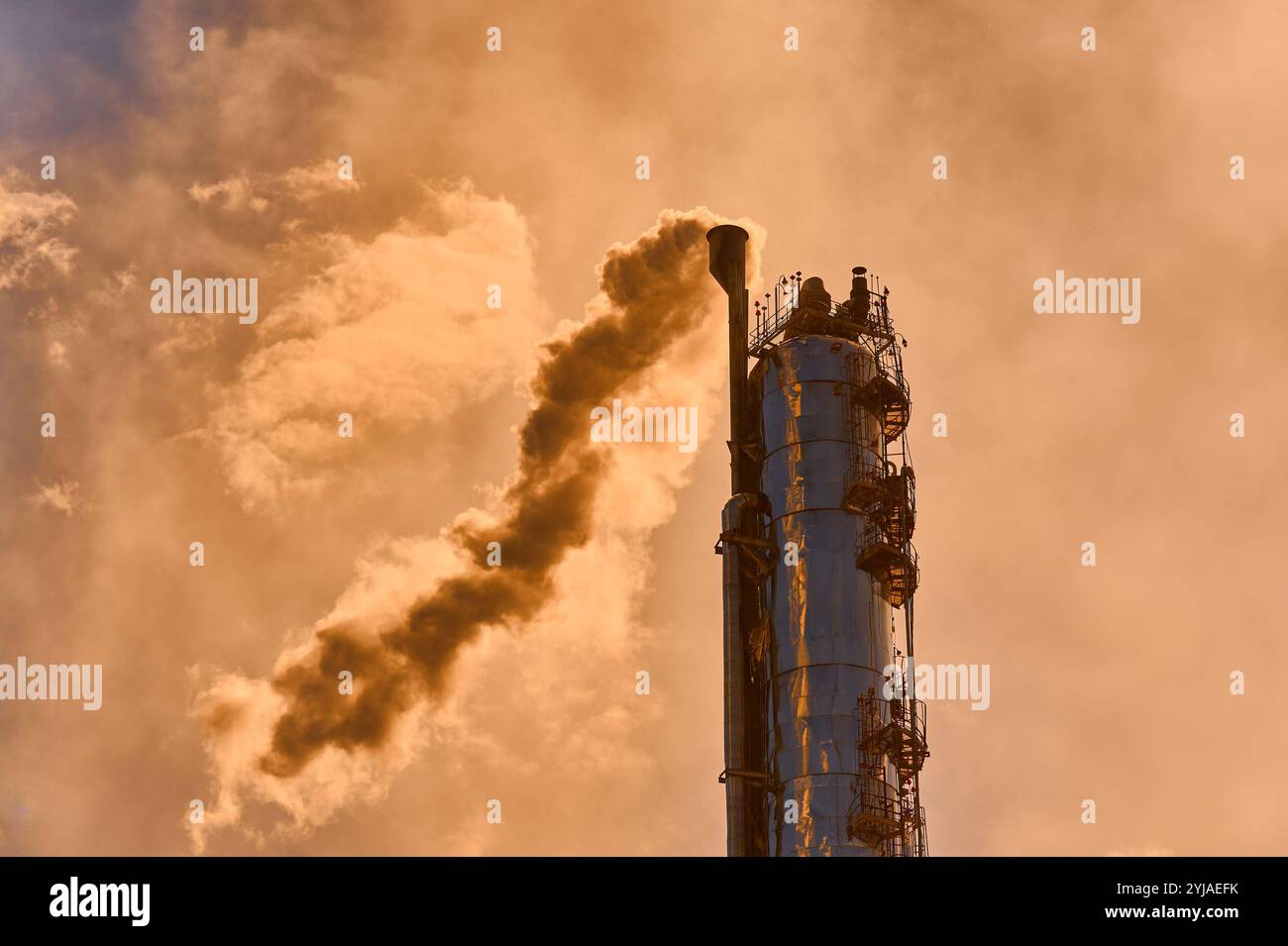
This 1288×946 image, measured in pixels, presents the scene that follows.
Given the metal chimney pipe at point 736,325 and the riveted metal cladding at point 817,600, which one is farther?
the metal chimney pipe at point 736,325

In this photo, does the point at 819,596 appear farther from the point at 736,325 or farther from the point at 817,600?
the point at 736,325

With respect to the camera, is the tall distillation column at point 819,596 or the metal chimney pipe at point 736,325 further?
the metal chimney pipe at point 736,325

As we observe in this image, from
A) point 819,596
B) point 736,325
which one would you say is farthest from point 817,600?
point 736,325
